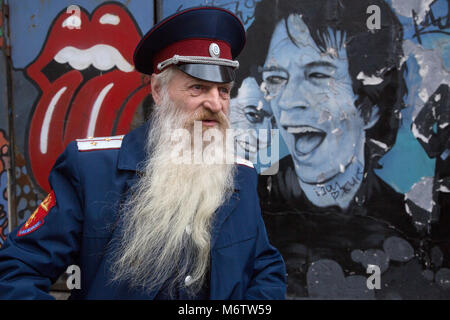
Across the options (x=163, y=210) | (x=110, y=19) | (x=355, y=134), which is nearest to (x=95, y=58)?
(x=110, y=19)

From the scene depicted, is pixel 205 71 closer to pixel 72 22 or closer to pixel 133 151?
pixel 133 151

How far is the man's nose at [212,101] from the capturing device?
151 centimetres

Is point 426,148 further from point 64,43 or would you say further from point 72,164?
point 64,43

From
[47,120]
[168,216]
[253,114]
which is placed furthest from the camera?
[47,120]

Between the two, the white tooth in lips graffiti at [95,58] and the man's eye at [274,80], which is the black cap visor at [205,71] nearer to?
the man's eye at [274,80]

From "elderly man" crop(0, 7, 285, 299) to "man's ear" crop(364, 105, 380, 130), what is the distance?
2034 millimetres

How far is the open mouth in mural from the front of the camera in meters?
3.29

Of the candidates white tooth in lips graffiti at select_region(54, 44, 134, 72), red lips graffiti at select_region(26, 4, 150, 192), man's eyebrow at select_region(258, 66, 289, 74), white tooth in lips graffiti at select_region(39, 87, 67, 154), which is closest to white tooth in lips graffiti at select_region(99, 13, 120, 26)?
red lips graffiti at select_region(26, 4, 150, 192)

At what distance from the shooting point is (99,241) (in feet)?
4.21

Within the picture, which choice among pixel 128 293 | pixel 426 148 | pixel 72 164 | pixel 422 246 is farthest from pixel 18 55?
pixel 422 246

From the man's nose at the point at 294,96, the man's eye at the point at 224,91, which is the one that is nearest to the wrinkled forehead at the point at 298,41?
the man's nose at the point at 294,96

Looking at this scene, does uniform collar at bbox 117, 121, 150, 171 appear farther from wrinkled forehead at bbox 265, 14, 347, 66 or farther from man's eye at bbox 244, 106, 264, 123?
wrinkled forehead at bbox 265, 14, 347, 66

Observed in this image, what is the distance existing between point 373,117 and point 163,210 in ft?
8.41

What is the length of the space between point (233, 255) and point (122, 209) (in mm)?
484
